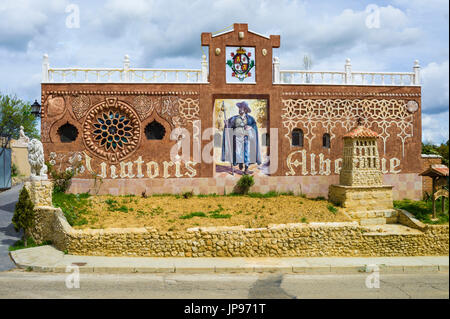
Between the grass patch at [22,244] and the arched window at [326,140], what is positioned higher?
the arched window at [326,140]

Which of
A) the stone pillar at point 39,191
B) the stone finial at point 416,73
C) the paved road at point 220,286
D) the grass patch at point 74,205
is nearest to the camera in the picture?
the paved road at point 220,286

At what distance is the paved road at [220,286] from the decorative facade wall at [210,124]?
330 inches

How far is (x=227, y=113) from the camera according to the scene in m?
19.4

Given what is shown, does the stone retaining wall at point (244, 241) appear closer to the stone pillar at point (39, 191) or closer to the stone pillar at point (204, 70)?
the stone pillar at point (39, 191)

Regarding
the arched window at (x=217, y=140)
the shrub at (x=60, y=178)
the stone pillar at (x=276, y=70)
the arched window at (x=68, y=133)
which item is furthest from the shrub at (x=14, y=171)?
the stone pillar at (x=276, y=70)

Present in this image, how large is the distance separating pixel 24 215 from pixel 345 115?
1625cm

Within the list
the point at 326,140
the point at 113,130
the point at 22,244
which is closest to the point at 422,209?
the point at 326,140

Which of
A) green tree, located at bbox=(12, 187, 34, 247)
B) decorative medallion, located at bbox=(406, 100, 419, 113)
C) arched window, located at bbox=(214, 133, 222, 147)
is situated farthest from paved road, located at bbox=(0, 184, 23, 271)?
decorative medallion, located at bbox=(406, 100, 419, 113)

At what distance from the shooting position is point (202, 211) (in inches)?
627

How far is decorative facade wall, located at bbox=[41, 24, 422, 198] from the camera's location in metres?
18.8

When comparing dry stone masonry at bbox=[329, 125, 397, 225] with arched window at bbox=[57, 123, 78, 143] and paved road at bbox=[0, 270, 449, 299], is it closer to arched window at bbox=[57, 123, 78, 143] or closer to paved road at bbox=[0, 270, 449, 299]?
paved road at bbox=[0, 270, 449, 299]

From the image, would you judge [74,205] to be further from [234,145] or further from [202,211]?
[234,145]

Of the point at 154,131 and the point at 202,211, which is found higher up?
the point at 154,131

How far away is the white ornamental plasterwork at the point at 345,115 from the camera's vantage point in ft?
64.1
